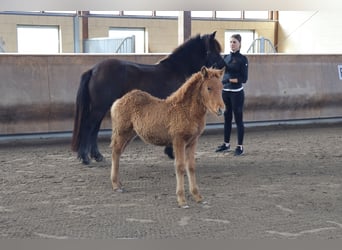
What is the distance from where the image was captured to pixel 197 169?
646cm

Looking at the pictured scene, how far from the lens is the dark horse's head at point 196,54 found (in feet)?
23.3

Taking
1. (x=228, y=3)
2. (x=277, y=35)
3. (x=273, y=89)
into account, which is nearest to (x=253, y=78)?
(x=273, y=89)

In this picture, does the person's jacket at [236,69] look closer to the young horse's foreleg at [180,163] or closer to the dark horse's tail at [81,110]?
the dark horse's tail at [81,110]

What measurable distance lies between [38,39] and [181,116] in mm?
20701

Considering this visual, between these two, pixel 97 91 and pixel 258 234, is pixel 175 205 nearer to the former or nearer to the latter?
pixel 258 234

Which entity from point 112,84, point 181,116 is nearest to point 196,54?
point 112,84

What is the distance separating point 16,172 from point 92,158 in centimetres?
115

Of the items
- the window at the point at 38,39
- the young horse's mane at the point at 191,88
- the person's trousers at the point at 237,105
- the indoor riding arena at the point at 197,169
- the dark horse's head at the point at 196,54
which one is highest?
the window at the point at 38,39

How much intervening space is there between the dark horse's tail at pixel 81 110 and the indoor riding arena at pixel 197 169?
355 mm

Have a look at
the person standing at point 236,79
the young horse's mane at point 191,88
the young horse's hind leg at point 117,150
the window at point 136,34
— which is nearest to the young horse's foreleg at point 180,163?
the young horse's mane at point 191,88

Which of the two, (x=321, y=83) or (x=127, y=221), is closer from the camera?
(x=127, y=221)

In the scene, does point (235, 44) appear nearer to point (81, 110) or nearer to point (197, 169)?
point (197, 169)

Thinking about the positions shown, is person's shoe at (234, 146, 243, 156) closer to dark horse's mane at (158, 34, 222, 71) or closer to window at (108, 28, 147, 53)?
dark horse's mane at (158, 34, 222, 71)

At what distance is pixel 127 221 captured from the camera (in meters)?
4.16
